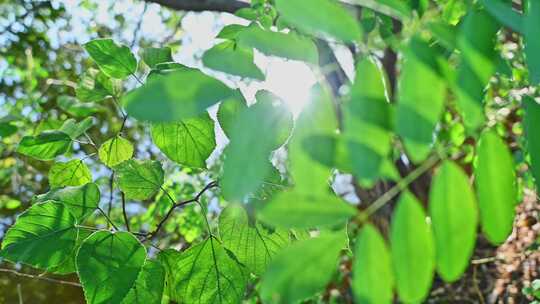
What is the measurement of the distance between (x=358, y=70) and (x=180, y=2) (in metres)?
2.69

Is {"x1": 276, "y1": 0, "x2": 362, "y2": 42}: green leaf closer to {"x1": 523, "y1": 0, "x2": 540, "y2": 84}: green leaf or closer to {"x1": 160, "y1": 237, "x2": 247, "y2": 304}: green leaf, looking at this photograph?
{"x1": 523, "y1": 0, "x2": 540, "y2": 84}: green leaf

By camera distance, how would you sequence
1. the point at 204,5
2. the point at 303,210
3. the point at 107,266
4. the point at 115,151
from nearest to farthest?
the point at 303,210, the point at 107,266, the point at 115,151, the point at 204,5

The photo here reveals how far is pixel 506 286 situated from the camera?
3234 mm

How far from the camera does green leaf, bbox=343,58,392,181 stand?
410 mm

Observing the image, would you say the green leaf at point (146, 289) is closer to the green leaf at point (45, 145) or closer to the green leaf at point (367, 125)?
the green leaf at point (45, 145)

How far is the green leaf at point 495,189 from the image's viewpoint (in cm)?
45

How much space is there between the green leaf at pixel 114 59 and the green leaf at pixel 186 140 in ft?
0.31

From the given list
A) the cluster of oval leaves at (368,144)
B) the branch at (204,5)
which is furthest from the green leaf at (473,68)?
the branch at (204,5)

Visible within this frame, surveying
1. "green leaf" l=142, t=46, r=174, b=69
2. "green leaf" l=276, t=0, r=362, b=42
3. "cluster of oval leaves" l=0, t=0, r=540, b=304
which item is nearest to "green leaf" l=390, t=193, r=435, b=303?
"cluster of oval leaves" l=0, t=0, r=540, b=304

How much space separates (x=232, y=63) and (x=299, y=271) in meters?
0.16

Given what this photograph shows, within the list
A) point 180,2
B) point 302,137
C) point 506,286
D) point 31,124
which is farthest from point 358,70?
point 506,286

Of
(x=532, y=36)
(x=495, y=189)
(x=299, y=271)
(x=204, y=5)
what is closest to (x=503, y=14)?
(x=532, y=36)

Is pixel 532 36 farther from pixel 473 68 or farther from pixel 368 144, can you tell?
pixel 368 144

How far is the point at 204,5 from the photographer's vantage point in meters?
3.06
